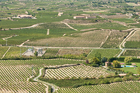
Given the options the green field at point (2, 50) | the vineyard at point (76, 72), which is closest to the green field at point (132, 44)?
the vineyard at point (76, 72)

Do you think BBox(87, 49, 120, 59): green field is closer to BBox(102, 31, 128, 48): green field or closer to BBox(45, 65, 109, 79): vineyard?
BBox(102, 31, 128, 48): green field

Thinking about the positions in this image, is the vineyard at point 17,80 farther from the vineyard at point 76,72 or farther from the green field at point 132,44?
the green field at point 132,44

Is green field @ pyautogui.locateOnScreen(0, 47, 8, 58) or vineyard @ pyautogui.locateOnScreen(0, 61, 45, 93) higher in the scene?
vineyard @ pyautogui.locateOnScreen(0, 61, 45, 93)

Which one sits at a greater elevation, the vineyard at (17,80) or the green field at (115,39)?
the vineyard at (17,80)

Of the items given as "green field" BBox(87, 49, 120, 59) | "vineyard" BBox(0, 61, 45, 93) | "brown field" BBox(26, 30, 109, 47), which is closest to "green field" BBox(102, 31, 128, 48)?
"brown field" BBox(26, 30, 109, 47)

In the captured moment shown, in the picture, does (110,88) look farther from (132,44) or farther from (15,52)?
(132,44)
